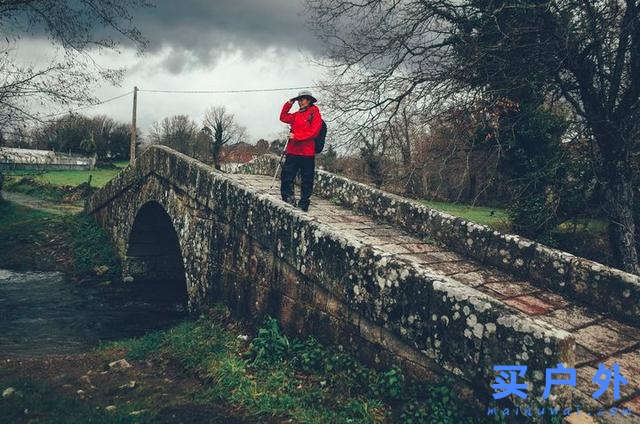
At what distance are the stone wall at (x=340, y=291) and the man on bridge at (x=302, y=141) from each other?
0.73m

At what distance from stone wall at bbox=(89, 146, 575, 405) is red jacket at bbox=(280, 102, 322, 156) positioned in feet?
3.22

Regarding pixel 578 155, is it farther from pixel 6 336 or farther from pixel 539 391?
pixel 6 336

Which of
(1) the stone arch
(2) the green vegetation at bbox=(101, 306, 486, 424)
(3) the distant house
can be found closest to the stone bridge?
(2) the green vegetation at bbox=(101, 306, 486, 424)

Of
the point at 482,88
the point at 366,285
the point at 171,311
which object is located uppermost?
the point at 482,88

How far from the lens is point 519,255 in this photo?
197 inches

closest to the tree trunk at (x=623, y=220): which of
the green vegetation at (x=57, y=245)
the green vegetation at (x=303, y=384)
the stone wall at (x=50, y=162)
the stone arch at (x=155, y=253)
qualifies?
the green vegetation at (x=303, y=384)

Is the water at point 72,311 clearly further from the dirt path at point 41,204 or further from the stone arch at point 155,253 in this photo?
the dirt path at point 41,204

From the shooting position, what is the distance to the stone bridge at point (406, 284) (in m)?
3.02

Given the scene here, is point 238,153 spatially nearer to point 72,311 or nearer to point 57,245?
point 57,245

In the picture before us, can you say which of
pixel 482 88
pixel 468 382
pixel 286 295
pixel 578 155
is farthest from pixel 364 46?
pixel 468 382

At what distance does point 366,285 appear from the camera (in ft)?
13.0

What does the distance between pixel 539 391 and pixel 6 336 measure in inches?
329

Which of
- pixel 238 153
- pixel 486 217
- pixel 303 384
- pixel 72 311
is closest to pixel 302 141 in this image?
pixel 303 384

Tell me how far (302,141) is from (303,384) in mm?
3424
